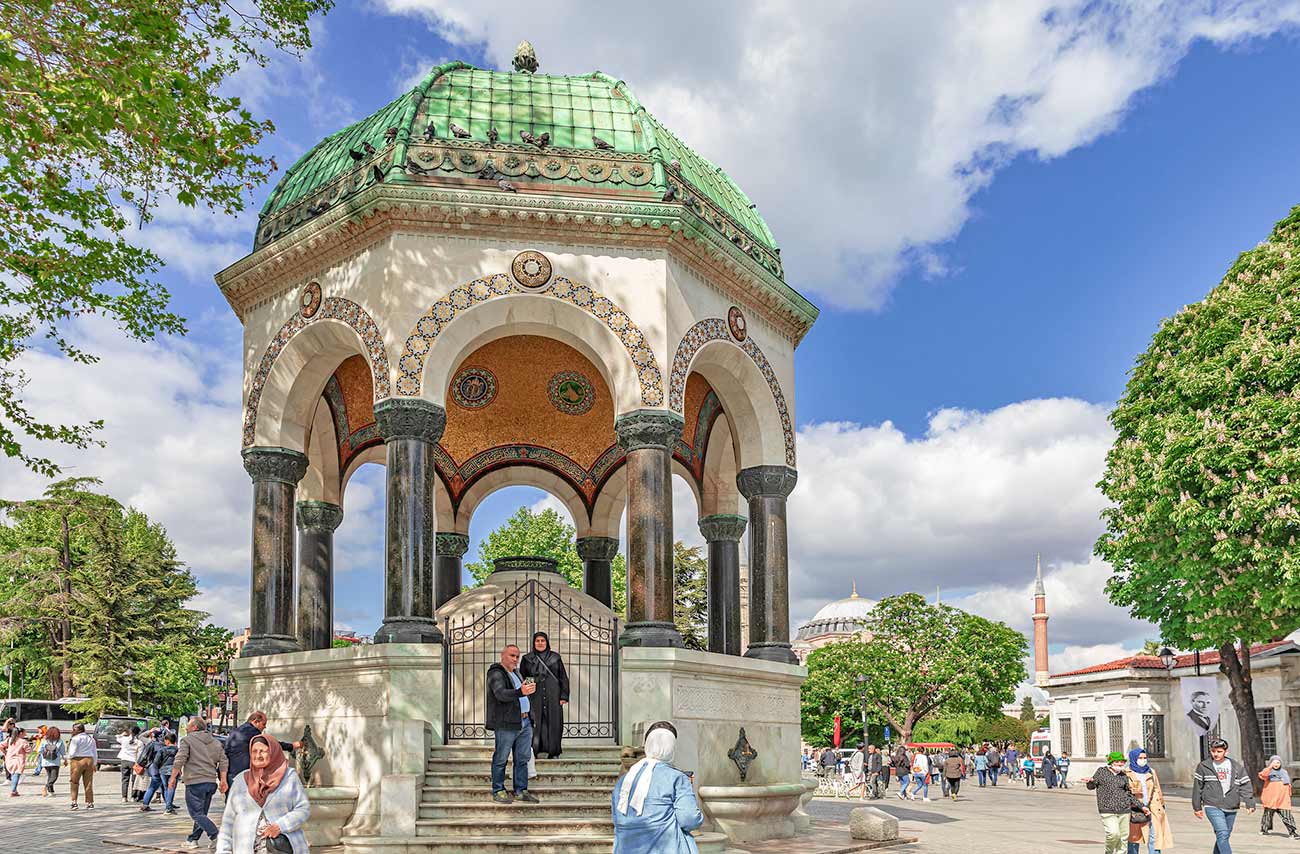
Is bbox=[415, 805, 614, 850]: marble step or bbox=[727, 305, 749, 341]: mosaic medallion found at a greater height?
bbox=[727, 305, 749, 341]: mosaic medallion

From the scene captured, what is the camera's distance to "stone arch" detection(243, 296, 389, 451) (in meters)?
14.5

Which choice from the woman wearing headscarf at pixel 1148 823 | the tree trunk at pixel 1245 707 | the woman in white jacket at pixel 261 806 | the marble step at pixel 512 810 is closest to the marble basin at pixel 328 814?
the marble step at pixel 512 810

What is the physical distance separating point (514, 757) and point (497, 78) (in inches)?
362

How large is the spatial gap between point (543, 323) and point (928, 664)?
44.3m

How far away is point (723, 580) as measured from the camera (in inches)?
699

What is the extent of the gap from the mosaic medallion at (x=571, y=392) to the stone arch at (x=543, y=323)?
5021 millimetres

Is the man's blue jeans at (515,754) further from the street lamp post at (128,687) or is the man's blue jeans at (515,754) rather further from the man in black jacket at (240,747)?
the street lamp post at (128,687)

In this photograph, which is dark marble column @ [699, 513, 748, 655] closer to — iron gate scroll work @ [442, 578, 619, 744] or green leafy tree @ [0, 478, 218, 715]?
iron gate scroll work @ [442, 578, 619, 744]

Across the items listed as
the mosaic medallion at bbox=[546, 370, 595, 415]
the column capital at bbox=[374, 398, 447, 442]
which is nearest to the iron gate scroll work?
the column capital at bbox=[374, 398, 447, 442]

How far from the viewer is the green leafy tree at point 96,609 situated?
40.3m

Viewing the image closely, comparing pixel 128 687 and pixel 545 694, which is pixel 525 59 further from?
pixel 128 687

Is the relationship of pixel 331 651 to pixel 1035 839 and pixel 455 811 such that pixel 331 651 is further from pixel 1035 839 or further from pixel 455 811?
pixel 1035 839

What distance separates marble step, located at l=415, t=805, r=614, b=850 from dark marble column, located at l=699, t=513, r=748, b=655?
6306 millimetres

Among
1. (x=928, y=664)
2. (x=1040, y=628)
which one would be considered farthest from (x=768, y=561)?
(x=1040, y=628)
